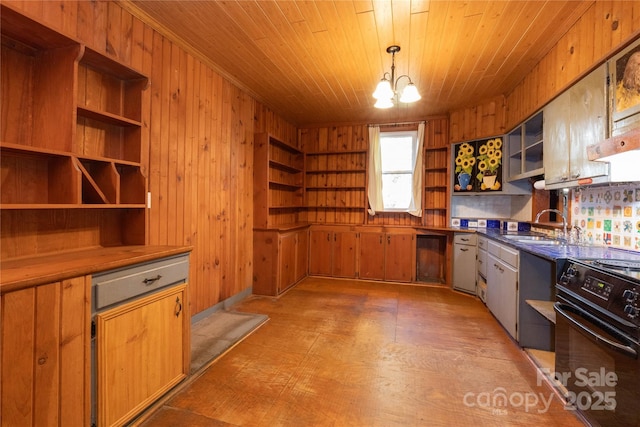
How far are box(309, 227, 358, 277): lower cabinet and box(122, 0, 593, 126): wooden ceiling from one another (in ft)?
7.23

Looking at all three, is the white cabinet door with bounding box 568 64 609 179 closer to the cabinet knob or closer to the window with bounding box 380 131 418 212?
the window with bounding box 380 131 418 212

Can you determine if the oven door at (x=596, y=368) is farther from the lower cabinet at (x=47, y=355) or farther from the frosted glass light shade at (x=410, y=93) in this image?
the lower cabinet at (x=47, y=355)

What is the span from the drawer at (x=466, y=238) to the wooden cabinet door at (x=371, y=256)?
111 cm

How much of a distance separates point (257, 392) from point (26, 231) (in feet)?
5.44

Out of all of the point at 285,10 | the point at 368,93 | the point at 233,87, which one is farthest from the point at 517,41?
the point at 233,87

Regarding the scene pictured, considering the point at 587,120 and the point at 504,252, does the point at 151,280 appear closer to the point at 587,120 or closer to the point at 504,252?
the point at 504,252

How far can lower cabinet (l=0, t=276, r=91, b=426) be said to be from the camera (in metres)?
1.06

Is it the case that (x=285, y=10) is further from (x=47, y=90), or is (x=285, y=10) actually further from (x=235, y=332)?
(x=235, y=332)

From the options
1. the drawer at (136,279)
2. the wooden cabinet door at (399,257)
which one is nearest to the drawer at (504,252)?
the wooden cabinet door at (399,257)

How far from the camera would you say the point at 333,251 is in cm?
478

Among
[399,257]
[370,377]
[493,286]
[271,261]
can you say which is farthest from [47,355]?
[399,257]

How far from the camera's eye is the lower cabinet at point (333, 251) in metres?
4.71

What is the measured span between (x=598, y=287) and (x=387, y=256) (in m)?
3.10

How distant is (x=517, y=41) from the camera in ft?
8.22
